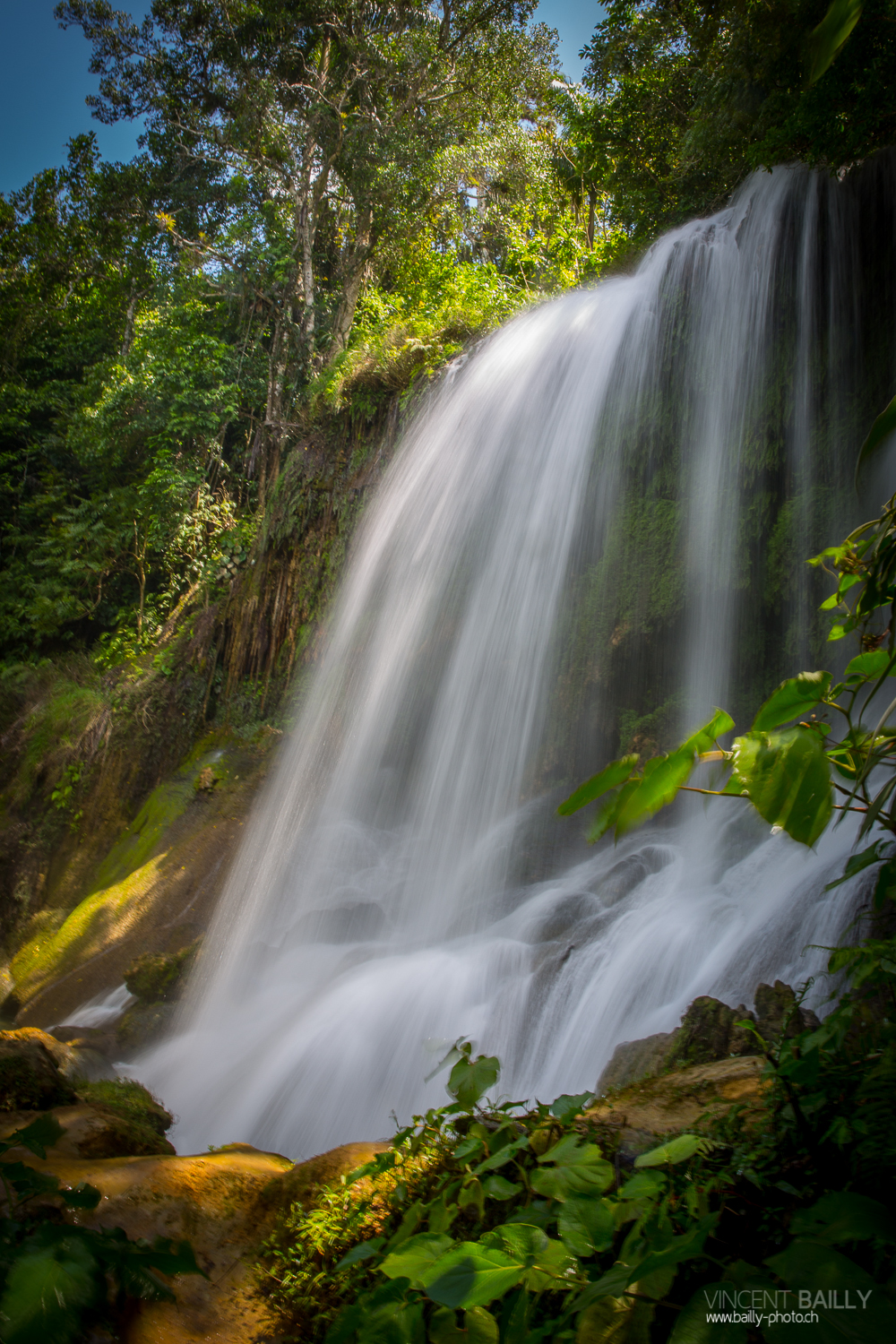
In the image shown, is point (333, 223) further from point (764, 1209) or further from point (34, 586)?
point (764, 1209)

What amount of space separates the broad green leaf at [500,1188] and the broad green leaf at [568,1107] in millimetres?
164

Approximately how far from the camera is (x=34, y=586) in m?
15.0

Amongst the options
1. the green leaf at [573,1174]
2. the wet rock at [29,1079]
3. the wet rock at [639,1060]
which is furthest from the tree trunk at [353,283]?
the green leaf at [573,1174]

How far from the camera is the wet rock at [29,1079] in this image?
9.34 feet

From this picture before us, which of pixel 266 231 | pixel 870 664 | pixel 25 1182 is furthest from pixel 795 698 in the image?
pixel 266 231

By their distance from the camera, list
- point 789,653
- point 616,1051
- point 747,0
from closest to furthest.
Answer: point 616,1051, point 789,653, point 747,0

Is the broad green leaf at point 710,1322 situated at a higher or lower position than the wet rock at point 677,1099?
higher

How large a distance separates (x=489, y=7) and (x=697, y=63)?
28.0 feet

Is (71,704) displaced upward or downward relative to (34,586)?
downward

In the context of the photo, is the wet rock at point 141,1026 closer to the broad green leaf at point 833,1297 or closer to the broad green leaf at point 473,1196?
the broad green leaf at point 473,1196

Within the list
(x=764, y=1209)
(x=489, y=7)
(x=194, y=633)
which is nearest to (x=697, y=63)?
(x=489, y=7)

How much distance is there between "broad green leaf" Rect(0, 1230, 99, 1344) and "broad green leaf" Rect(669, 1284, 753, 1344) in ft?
3.08

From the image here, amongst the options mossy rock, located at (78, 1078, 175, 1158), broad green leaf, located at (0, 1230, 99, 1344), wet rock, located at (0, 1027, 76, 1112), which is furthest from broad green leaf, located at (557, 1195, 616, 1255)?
wet rock, located at (0, 1027, 76, 1112)

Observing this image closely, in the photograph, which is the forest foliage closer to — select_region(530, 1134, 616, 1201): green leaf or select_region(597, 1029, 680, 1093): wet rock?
select_region(597, 1029, 680, 1093): wet rock
